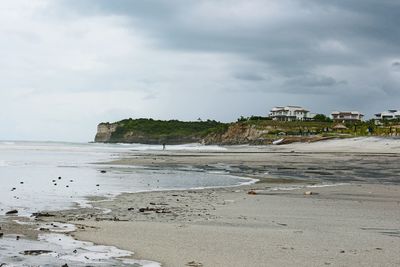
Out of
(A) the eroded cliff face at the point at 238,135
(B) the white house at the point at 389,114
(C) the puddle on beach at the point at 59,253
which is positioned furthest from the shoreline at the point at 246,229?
(B) the white house at the point at 389,114

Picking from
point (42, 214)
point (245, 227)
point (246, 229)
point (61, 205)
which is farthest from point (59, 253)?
point (61, 205)

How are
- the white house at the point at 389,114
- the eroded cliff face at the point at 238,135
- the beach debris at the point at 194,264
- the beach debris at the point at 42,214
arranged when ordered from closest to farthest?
the beach debris at the point at 194,264
the beach debris at the point at 42,214
the eroded cliff face at the point at 238,135
the white house at the point at 389,114

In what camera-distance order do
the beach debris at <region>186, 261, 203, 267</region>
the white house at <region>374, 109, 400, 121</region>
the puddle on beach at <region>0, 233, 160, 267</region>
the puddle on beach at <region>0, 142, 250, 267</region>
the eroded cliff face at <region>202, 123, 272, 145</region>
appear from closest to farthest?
the beach debris at <region>186, 261, 203, 267</region> < the puddle on beach at <region>0, 233, 160, 267</region> < the puddle on beach at <region>0, 142, 250, 267</region> < the eroded cliff face at <region>202, 123, 272, 145</region> < the white house at <region>374, 109, 400, 121</region>

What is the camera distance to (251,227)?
1018cm

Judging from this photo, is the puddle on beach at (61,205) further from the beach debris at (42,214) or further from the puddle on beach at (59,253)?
the beach debris at (42,214)

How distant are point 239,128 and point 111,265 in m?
138

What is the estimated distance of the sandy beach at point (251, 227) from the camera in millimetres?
7477

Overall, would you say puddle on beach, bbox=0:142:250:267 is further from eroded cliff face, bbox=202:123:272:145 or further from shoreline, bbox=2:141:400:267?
eroded cliff face, bbox=202:123:272:145

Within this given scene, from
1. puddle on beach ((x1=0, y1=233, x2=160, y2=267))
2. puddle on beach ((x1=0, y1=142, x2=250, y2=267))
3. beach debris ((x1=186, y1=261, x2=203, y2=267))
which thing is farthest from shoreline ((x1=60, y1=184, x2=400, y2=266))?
puddle on beach ((x1=0, y1=142, x2=250, y2=267))

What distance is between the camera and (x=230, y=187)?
20.0m

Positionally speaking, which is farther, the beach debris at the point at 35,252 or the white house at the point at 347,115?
the white house at the point at 347,115

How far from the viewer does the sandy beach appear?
24.5ft

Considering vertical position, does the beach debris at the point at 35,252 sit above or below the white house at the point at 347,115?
below

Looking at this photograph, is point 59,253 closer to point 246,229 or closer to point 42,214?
point 246,229
